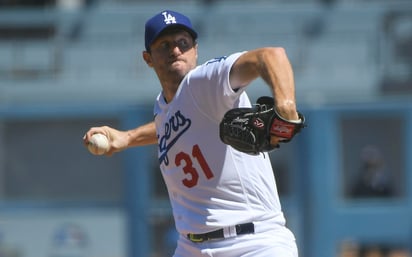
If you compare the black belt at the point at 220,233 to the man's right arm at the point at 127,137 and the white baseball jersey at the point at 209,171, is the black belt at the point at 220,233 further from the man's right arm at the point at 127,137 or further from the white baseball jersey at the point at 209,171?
the man's right arm at the point at 127,137

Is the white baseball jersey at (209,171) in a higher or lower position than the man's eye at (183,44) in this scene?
lower

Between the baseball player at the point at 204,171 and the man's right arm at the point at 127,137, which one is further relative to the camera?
the man's right arm at the point at 127,137

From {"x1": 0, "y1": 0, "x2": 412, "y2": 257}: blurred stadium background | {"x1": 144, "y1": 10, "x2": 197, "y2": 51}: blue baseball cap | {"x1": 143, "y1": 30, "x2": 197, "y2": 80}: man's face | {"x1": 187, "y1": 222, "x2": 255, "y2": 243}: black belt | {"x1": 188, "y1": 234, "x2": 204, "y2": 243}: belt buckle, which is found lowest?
{"x1": 0, "y1": 0, "x2": 412, "y2": 257}: blurred stadium background

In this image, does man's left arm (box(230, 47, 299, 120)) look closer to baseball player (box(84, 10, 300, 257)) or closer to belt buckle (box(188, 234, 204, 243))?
baseball player (box(84, 10, 300, 257))

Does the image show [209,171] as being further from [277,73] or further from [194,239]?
[277,73]

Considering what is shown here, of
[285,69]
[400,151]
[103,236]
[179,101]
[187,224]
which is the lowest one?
[103,236]

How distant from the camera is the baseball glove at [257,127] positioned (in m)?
2.95

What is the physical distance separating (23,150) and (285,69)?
242 inches

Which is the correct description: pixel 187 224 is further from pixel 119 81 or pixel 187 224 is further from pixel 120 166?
pixel 119 81

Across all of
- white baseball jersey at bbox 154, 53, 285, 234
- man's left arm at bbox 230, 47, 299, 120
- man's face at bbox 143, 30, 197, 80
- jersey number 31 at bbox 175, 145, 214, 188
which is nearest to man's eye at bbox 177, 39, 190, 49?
man's face at bbox 143, 30, 197, 80

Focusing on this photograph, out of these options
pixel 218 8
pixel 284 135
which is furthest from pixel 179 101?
pixel 218 8

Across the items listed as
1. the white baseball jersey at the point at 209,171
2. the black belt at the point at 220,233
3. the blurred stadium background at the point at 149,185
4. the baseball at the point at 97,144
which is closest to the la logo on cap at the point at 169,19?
the white baseball jersey at the point at 209,171

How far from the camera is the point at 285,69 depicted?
2922 millimetres

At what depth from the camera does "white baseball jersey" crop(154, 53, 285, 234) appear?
3.64 metres
